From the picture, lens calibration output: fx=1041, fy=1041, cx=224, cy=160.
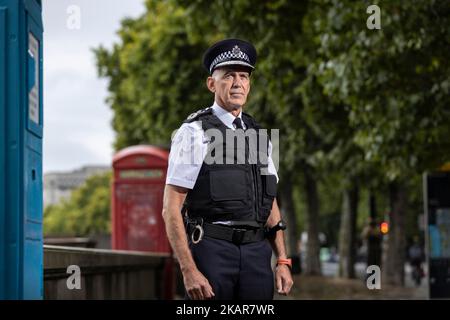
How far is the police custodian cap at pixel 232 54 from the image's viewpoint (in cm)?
484

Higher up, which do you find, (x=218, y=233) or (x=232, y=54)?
(x=232, y=54)

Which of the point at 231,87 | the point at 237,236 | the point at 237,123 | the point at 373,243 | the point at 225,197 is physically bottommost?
the point at 373,243

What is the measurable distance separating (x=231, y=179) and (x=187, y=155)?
23 centimetres

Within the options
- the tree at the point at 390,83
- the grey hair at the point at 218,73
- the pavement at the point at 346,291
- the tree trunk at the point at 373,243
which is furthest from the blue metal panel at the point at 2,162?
the tree trunk at the point at 373,243

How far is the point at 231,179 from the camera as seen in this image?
15.4ft

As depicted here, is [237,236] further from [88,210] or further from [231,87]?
[88,210]

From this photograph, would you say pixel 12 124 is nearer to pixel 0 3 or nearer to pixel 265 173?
pixel 0 3

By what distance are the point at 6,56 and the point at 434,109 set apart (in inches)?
417

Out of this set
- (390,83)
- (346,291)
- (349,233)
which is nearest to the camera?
(390,83)

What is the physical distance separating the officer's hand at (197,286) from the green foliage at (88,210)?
99703mm

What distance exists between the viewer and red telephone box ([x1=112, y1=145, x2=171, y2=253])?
18.8 meters

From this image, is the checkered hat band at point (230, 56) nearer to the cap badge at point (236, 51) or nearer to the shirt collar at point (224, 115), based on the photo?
the cap badge at point (236, 51)

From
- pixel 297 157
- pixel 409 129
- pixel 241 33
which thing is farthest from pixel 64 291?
pixel 297 157

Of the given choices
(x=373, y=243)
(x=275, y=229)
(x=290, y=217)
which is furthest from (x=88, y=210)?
(x=275, y=229)
